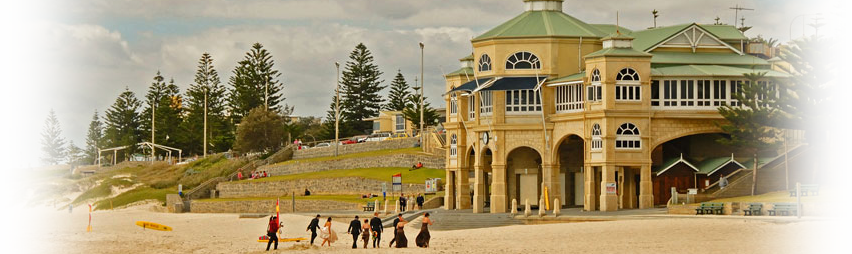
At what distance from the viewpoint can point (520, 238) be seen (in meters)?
37.9

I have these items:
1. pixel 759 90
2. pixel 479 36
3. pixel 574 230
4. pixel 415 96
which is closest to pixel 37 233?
pixel 479 36

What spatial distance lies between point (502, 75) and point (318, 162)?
24826 millimetres

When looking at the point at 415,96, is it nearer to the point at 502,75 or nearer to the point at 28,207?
the point at 28,207

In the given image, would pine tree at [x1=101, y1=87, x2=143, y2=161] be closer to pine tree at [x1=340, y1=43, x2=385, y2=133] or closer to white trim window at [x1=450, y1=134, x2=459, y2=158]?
pine tree at [x1=340, y1=43, x2=385, y2=133]

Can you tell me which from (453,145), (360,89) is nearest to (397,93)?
(360,89)

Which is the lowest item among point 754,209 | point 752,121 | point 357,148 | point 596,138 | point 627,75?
point 754,209

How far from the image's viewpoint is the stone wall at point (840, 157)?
4622cm

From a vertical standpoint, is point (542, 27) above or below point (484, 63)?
above

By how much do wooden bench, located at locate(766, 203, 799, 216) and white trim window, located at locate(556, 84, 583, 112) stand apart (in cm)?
1174

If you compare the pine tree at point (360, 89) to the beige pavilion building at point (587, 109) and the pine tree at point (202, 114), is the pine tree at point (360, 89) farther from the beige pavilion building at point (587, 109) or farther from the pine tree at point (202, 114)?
the beige pavilion building at point (587, 109)

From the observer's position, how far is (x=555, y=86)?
167 feet

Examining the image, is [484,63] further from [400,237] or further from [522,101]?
[400,237]

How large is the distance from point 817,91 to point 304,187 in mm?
31076

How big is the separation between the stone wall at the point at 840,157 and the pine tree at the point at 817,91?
3.84 feet
